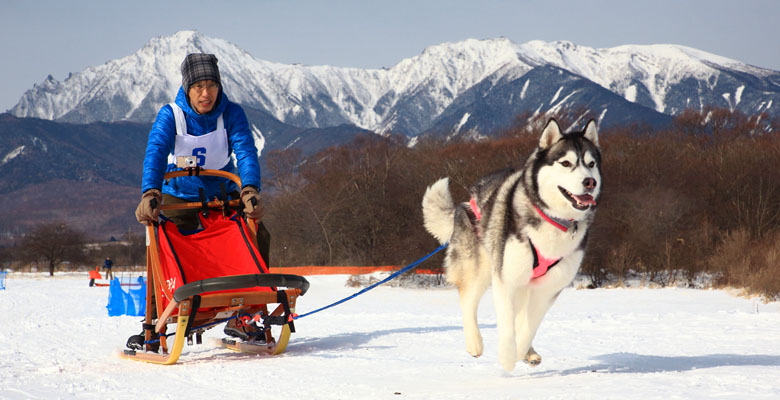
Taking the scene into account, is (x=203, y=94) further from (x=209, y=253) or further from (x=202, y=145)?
(x=209, y=253)

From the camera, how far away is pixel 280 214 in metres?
39.9

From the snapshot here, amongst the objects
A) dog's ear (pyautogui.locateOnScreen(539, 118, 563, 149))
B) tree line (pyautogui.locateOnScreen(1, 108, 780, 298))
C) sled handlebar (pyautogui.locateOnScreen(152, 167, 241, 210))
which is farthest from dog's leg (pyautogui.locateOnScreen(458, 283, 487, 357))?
tree line (pyautogui.locateOnScreen(1, 108, 780, 298))

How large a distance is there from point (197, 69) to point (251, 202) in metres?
1.17

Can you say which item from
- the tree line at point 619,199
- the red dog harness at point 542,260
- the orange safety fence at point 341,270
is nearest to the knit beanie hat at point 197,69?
the red dog harness at point 542,260

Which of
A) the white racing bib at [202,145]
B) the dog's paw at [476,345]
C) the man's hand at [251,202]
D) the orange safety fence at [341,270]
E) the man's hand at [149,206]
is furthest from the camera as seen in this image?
the orange safety fence at [341,270]

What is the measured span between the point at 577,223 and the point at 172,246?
3.10m

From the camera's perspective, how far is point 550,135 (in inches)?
167

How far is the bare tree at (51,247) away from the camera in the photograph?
2309 inches

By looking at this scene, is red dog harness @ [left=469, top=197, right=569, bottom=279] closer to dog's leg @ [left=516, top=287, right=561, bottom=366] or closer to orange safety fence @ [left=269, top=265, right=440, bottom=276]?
dog's leg @ [left=516, top=287, right=561, bottom=366]

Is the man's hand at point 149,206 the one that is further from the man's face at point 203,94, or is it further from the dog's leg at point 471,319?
the dog's leg at point 471,319

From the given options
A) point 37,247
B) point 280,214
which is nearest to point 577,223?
point 280,214

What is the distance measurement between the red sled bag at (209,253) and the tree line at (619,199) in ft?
37.1

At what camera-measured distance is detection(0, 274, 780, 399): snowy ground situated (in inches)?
165

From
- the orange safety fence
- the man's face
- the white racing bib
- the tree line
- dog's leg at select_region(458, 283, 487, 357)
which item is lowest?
the orange safety fence
